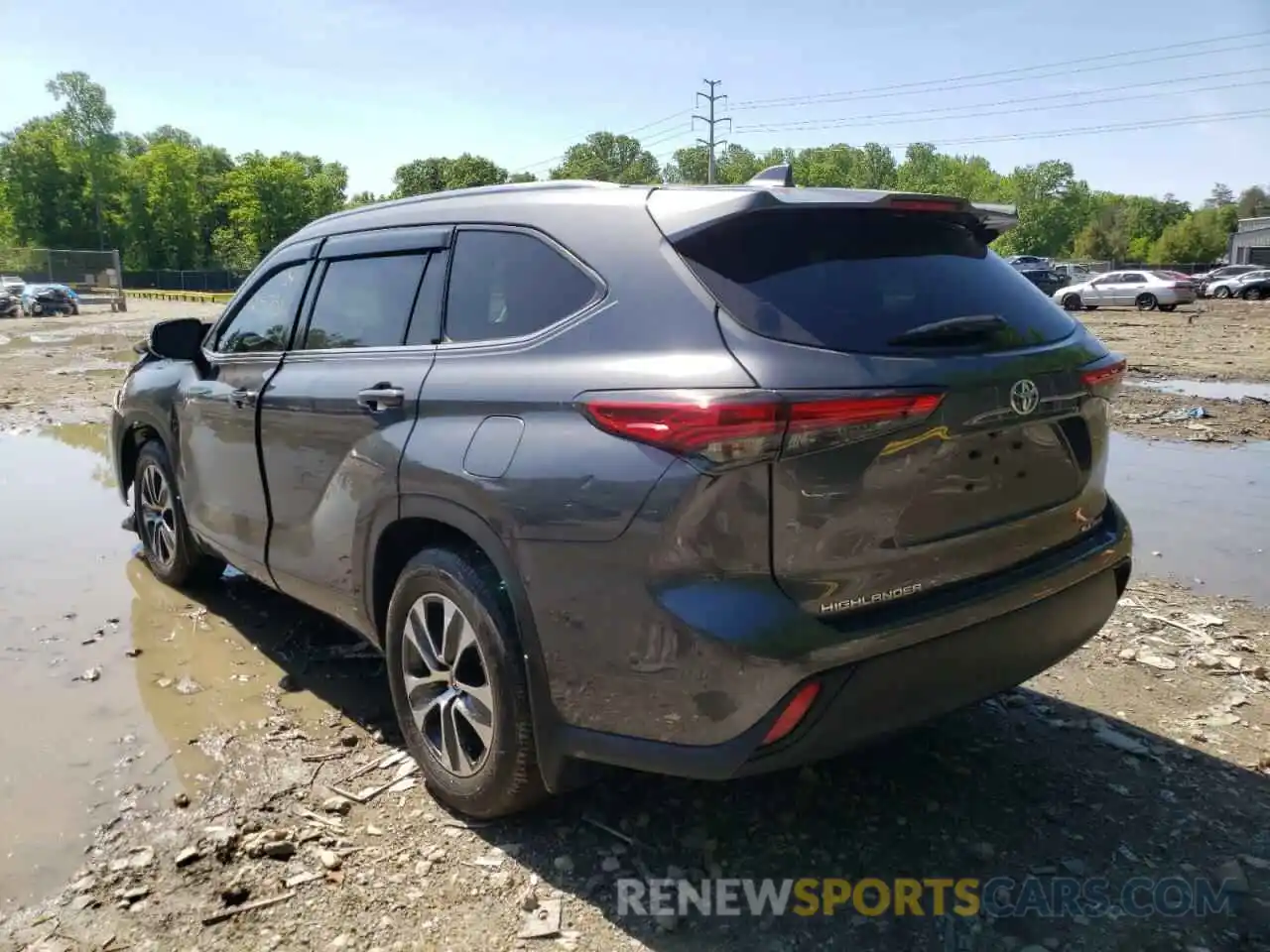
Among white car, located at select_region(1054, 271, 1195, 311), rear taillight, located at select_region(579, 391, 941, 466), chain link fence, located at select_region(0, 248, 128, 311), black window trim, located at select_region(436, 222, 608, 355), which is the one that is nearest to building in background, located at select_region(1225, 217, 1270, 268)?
white car, located at select_region(1054, 271, 1195, 311)

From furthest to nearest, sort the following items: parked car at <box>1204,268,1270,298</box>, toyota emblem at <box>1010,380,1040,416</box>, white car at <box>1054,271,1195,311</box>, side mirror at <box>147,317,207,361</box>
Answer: parked car at <box>1204,268,1270,298</box>
white car at <box>1054,271,1195,311</box>
side mirror at <box>147,317,207,361</box>
toyota emblem at <box>1010,380,1040,416</box>

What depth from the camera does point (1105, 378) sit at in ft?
9.57

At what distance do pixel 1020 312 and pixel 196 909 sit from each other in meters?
2.94

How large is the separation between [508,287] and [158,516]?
331 centimetres

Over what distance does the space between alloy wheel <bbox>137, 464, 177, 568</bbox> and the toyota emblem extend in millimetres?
4230

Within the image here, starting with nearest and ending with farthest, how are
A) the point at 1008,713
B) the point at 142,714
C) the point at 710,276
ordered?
the point at 710,276, the point at 1008,713, the point at 142,714

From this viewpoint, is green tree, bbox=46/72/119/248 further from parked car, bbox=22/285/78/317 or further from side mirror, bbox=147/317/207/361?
side mirror, bbox=147/317/207/361

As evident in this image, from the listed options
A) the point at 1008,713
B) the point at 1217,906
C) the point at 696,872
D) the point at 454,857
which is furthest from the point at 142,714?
the point at 1217,906

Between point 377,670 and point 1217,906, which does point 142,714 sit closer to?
point 377,670

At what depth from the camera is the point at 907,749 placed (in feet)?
11.0

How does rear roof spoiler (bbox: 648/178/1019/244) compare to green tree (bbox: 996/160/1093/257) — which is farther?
green tree (bbox: 996/160/1093/257)

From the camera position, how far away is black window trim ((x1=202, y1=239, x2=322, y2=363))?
13.2 feet

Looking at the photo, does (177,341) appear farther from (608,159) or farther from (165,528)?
(608,159)

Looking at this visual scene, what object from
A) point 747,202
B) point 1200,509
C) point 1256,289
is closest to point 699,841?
point 747,202
